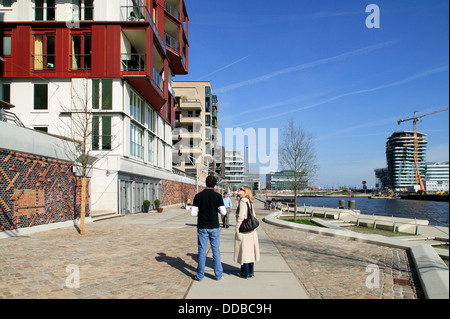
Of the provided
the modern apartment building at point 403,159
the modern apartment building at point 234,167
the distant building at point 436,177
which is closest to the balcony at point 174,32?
the modern apartment building at point 234,167

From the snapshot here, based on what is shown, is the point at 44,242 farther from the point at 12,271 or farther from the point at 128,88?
the point at 128,88

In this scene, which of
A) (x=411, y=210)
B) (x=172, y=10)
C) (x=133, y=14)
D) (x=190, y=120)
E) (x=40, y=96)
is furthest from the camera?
(x=411, y=210)

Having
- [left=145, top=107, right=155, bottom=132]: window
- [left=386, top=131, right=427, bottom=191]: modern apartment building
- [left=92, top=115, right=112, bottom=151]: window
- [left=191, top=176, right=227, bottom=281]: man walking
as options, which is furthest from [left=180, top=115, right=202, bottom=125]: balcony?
[left=386, top=131, right=427, bottom=191]: modern apartment building

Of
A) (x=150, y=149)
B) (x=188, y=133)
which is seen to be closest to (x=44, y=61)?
(x=150, y=149)

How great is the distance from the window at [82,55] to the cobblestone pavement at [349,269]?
18.1 meters

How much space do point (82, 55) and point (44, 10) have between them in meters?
4.01

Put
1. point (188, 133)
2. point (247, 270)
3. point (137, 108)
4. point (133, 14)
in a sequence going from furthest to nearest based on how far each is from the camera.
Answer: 1. point (188, 133)
2. point (137, 108)
3. point (133, 14)
4. point (247, 270)

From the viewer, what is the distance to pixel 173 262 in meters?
8.02

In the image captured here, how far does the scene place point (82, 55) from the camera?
22.8m

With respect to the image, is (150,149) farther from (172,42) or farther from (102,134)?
(172,42)

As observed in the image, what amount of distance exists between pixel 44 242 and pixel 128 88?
15.5 m

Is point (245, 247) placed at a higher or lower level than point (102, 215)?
higher

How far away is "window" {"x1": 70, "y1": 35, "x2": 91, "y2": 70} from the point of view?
22.8 metres
